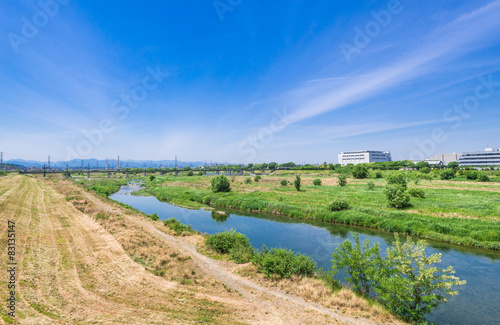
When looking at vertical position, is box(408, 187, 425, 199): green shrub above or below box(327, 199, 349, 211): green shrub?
above

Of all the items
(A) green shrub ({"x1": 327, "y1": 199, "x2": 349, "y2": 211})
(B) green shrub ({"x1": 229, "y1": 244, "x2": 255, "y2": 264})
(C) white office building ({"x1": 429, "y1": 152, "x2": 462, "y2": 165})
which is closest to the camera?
(B) green shrub ({"x1": 229, "y1": 244, "x2": 255, "y2": 264})

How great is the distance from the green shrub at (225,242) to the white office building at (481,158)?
186 m

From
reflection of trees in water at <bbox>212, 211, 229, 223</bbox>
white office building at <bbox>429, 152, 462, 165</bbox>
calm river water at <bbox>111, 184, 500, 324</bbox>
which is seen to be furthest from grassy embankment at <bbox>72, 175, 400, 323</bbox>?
white office building at <bbox>429, 152, 462, 165</bbox>

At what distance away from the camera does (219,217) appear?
125ft

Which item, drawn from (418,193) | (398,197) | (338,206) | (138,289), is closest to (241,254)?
(138,289)

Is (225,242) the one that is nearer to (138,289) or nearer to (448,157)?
(138,289)

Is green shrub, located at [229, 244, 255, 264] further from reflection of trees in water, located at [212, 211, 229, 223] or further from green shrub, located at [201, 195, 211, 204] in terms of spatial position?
green shrub, located at [201, 195, 211, 204]

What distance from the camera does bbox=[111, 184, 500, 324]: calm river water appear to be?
12812 mm

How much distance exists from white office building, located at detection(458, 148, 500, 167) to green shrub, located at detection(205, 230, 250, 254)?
186417 mm

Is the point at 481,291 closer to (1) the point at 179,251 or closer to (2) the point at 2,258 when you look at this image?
(1) the point at 179,251

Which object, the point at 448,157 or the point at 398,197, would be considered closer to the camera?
the point at 398,197

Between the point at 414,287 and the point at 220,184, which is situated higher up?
the point at 220,184

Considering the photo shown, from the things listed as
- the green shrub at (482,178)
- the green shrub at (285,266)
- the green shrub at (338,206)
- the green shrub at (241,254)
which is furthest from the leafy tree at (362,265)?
the green shrub at (482,178)

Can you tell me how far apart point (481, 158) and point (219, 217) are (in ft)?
621
